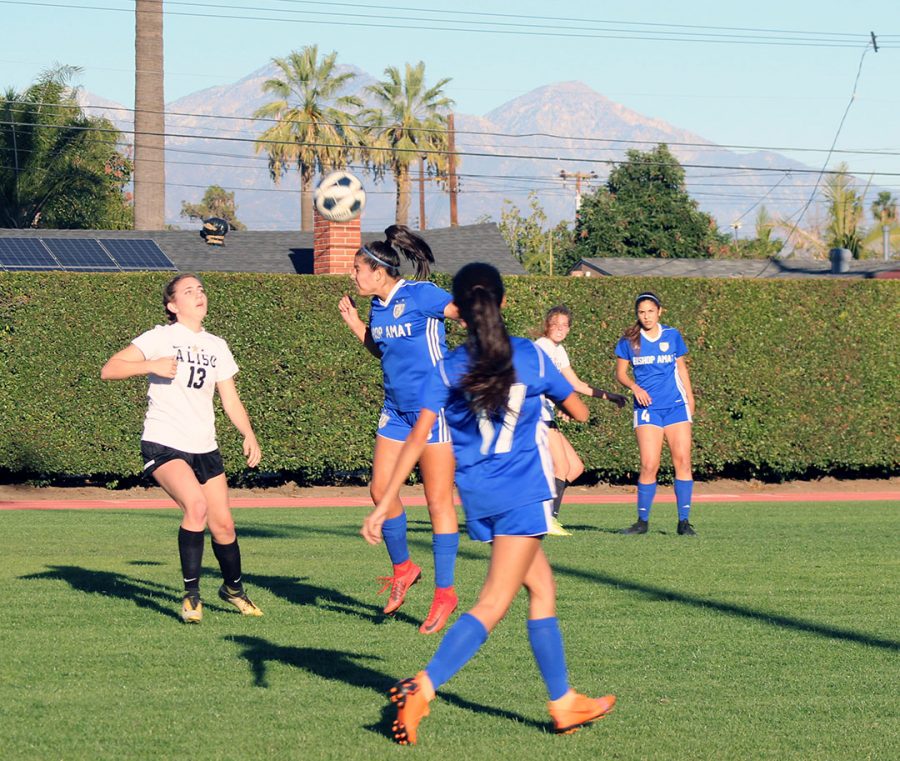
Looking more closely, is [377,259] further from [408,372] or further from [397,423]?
[397,423]

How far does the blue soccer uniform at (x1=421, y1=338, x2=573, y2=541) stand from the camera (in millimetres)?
5344

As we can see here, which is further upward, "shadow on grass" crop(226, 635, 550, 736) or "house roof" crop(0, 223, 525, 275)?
"house roof" crop(0, 223, 525, 275)

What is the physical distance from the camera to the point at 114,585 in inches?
375

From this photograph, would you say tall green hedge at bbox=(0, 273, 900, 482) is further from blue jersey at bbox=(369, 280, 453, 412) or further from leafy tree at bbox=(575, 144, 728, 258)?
leafy tree at bbox=(575, 144, 728, 258)

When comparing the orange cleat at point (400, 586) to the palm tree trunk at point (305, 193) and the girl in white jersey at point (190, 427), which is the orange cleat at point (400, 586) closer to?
the girl in white jersey at point (190, 427)

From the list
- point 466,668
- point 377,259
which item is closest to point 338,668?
point 466,668

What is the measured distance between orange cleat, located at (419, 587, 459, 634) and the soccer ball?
40.6ft

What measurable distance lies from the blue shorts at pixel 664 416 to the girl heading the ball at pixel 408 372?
4765 mm

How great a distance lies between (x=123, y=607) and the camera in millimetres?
8523

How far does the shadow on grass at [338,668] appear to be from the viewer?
5.82 m

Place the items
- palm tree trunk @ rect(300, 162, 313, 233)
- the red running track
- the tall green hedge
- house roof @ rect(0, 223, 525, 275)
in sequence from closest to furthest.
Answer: the red running track
the tall green hedge
house roof @ rect(0, 223, 525, 275)
palm tree trunk @ rect(300, 162, 313, 233)

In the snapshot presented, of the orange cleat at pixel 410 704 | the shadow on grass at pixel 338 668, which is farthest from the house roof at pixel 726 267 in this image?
the orange cleat at pixel 410 704

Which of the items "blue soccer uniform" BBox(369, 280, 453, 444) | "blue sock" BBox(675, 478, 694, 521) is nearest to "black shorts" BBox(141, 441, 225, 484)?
"blue soccer uniform" BBox(369, 280, 453, 444)

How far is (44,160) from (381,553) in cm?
3336
